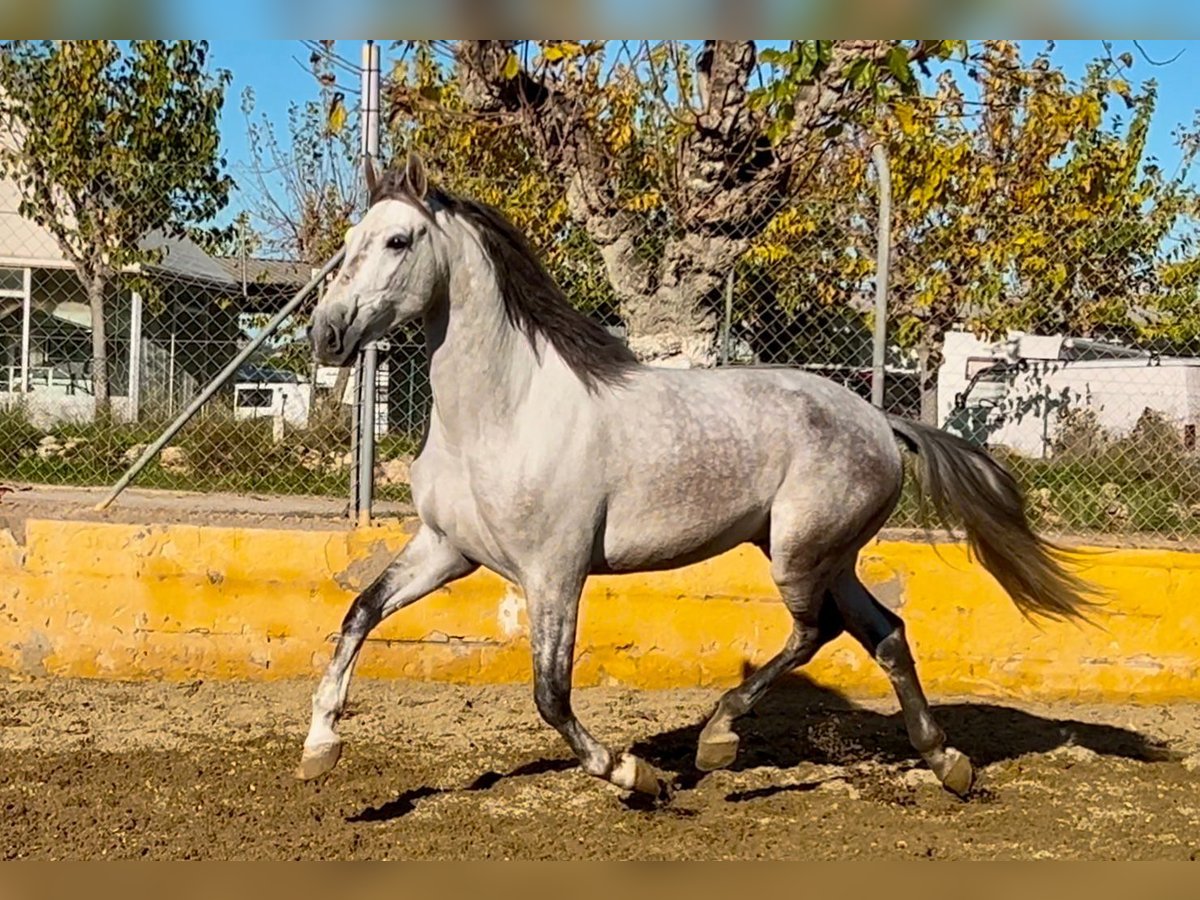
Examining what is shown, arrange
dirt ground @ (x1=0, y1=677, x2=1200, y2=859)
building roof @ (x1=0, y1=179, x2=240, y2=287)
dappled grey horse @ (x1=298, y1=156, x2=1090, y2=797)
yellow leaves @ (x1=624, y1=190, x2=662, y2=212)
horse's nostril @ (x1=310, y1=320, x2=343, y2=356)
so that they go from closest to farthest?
horse's nostril @ (x1=310, y1=320, x2=343, y2=356)
dirt ground @ (x1=0, y1=677, x2=1200, y2=859)
dappled grey horse @ (x1=298, y1=156, x2=1090, y2=797)
yellow leaves @ (x1=624, y1=190, x2=662, y2=212)
building roof @ (x1=0, y1=179, x2=240, y2=287)

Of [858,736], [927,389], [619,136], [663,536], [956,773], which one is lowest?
[858,736]

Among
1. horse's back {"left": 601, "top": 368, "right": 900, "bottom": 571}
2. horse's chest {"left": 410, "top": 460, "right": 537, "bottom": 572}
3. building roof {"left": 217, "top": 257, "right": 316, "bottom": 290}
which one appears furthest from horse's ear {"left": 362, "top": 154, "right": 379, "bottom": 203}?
building roof {"left": 217, "top": 257, "right": 316, "bottom": 290}

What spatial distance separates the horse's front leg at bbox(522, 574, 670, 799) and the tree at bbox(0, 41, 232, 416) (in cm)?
343

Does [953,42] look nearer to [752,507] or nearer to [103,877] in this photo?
[752,507]

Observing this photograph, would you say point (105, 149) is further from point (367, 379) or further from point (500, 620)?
point (500, 620)

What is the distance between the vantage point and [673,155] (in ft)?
22.7

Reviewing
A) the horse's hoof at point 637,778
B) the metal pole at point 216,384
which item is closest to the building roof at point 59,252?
the metal pole at point 216,384

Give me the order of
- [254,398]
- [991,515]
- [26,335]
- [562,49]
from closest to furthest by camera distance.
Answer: [991,515]
[562,49]
[254,398]
[26,335]

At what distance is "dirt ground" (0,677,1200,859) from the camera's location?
3793 millimetres

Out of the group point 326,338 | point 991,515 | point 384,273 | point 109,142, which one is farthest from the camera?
point 109,142

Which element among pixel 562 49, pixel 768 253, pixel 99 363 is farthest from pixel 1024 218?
pixel 99 363

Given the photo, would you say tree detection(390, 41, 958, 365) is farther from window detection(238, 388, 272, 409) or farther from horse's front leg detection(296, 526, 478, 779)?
horse's front leg detection(296, 526, 478, 779)

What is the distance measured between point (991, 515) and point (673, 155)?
2.93 m

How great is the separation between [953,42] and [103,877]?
14.1ft
